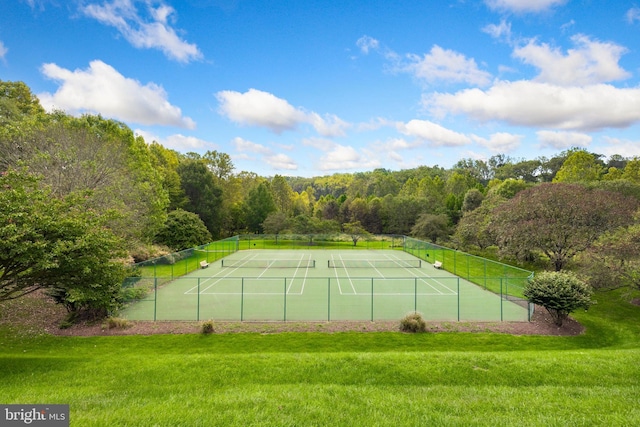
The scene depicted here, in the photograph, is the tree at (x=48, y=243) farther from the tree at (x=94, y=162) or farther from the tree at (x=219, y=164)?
the tree at (x=219, y=164)

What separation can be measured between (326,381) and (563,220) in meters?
21.9

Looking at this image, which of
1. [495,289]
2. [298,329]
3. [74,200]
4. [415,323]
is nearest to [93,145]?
[74,200]

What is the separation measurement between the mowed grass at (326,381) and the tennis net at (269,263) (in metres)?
20.2

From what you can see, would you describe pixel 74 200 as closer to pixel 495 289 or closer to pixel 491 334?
pixel 491 334

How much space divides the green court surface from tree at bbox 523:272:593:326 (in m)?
1.49

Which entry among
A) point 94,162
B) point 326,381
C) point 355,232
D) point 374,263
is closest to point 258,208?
point 355,232

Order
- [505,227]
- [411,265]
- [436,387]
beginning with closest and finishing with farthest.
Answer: [436,387]
[505,227]
[411,265]

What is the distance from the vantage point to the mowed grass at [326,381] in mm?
6316

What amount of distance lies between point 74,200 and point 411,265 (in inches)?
1203

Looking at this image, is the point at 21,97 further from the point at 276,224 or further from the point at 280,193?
the point at 280,193

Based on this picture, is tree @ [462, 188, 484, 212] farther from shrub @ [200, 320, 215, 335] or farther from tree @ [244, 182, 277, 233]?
shrub @ [200, 320, 215, 335]

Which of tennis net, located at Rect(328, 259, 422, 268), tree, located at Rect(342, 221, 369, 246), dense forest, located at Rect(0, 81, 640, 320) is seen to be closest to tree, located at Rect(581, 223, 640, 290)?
dense forest, located at Rect(0, 81, 640, 320)

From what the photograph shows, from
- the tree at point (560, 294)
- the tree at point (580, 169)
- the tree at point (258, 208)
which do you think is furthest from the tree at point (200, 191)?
the tree at point (580, 169)

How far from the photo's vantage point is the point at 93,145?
91.5 feet
